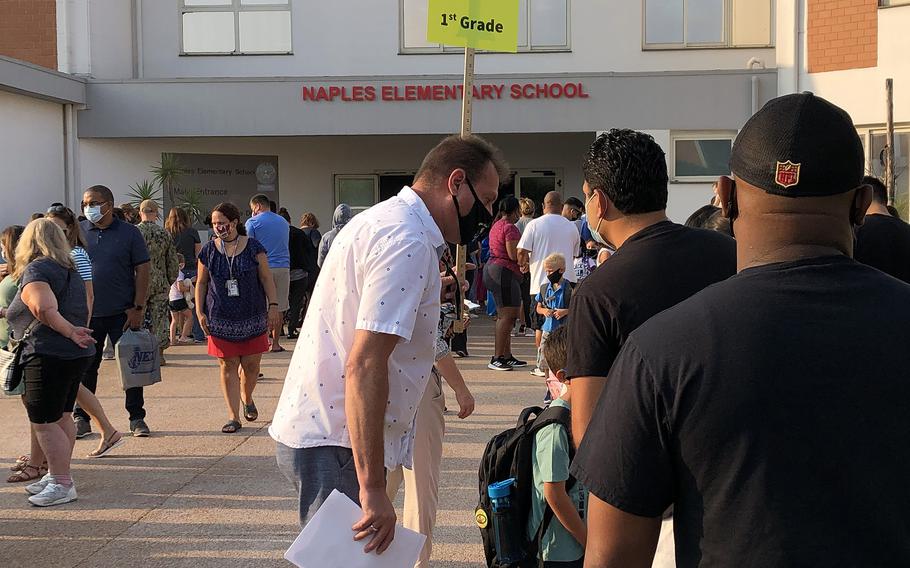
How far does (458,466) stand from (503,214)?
581 cm

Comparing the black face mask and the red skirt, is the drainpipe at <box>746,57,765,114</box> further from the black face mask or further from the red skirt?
the black face mask

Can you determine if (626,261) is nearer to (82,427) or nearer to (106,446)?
(106,446)

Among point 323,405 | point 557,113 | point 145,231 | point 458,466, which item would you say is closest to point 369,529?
point 323,405

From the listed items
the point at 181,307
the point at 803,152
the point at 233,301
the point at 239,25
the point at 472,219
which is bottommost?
the point at 181,307

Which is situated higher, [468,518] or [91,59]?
[91,59]

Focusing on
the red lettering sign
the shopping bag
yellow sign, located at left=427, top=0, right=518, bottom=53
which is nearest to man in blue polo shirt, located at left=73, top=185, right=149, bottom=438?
the shopping bag

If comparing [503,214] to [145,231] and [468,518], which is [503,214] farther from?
[468,518]

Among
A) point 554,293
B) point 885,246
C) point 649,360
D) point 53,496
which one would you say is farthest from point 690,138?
point 649,360

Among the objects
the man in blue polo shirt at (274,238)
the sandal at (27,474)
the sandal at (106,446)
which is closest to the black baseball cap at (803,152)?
the sandal at (27,474)

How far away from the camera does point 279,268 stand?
12820 mm

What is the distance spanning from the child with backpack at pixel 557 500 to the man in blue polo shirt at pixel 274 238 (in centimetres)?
917

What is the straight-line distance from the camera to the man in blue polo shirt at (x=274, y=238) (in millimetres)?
12555

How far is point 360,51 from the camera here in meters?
18.8

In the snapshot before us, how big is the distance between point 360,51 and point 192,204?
4296 millimetres
